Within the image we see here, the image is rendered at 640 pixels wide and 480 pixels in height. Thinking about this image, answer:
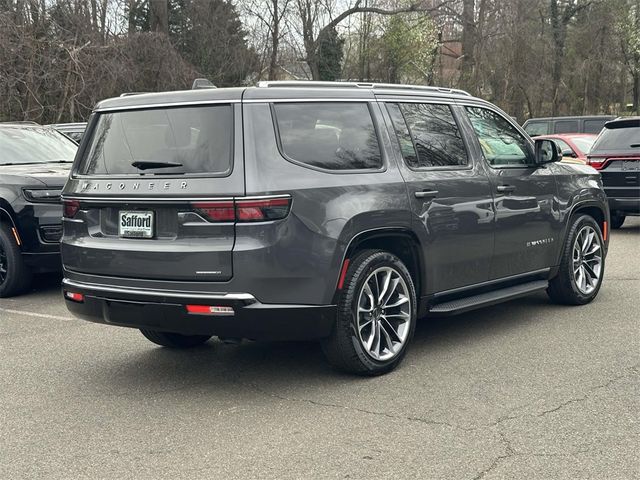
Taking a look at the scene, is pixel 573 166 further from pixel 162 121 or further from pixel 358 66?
pixel 358 66

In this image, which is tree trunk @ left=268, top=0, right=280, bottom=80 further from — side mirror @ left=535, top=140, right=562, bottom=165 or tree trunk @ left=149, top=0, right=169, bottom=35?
side mirror @ left=535, top=140, right=562, bottom=165

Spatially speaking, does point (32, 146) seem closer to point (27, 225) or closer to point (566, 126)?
point (27, 225)

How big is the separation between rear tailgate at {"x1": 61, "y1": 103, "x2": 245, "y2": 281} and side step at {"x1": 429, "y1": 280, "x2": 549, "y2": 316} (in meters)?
1.83

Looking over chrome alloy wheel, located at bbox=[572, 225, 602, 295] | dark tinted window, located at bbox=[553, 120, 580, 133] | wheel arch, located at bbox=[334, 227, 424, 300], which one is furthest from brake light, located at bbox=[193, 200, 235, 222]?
dark tinted window, located at bbox=[553, 120, 580, 133]

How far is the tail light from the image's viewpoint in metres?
4.42

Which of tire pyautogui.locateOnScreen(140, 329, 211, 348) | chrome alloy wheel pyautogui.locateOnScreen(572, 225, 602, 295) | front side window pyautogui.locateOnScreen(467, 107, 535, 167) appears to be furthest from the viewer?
chrome alloy wheel pyautogui.locateOnScreen(572, 225, 602, 295)

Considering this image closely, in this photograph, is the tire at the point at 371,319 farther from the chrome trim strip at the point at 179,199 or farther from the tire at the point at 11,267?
the tire at the point at 11,267

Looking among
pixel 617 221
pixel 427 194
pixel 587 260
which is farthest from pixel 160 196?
pixel 617 221

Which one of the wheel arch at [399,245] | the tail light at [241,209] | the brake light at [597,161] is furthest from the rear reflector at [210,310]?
the brake light at [597,161]

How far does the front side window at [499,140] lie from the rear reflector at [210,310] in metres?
2.66

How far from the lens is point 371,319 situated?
5062 mm

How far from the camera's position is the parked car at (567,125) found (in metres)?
20.6

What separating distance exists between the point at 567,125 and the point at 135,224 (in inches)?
714

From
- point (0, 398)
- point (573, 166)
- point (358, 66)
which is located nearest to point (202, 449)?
point (0, 398)
